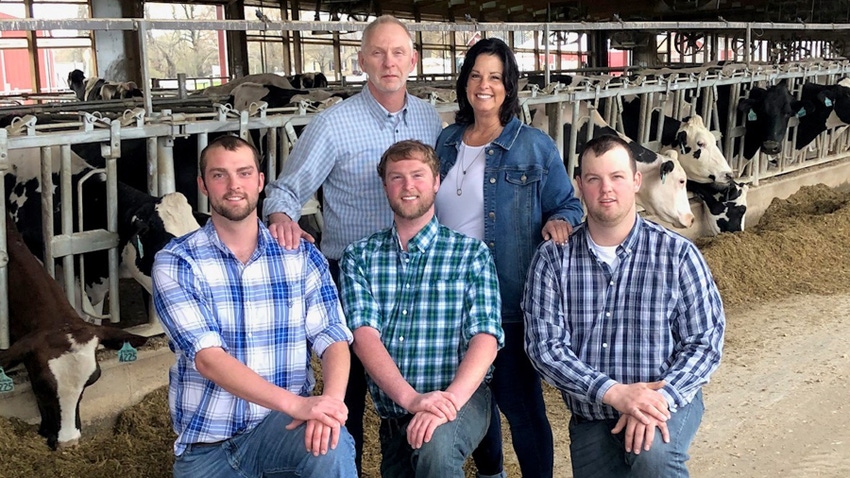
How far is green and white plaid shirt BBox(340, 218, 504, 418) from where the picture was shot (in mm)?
2504

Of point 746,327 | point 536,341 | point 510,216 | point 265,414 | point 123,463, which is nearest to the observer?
point 265,414

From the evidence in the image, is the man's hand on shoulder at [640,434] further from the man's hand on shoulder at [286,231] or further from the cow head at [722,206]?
the cow head at [722,206]

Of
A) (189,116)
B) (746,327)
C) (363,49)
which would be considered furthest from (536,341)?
(746,327)

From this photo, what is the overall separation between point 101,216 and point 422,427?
3187 mm

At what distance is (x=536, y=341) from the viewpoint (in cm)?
250

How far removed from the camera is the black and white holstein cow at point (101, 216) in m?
4.13

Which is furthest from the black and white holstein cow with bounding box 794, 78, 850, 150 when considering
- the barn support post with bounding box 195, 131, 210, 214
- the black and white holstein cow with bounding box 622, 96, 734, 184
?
the barn support post with bounding box 195, 131, 210, 214

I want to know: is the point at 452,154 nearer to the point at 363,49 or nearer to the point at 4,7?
the point at 363,49

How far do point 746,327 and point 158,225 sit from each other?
138 inches

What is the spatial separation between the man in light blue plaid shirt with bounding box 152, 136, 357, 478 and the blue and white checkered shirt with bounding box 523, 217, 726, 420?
0.62 m

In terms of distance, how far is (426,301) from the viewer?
8.23 feet

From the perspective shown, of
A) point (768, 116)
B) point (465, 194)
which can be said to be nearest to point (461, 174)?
point (465, 194)

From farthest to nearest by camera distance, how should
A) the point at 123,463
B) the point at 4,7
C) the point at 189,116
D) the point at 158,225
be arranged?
the point at 4,7 → the point at 189,116 → the point at 158,225 → the point at 123,463

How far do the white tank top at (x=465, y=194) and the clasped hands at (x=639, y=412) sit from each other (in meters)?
0.71
